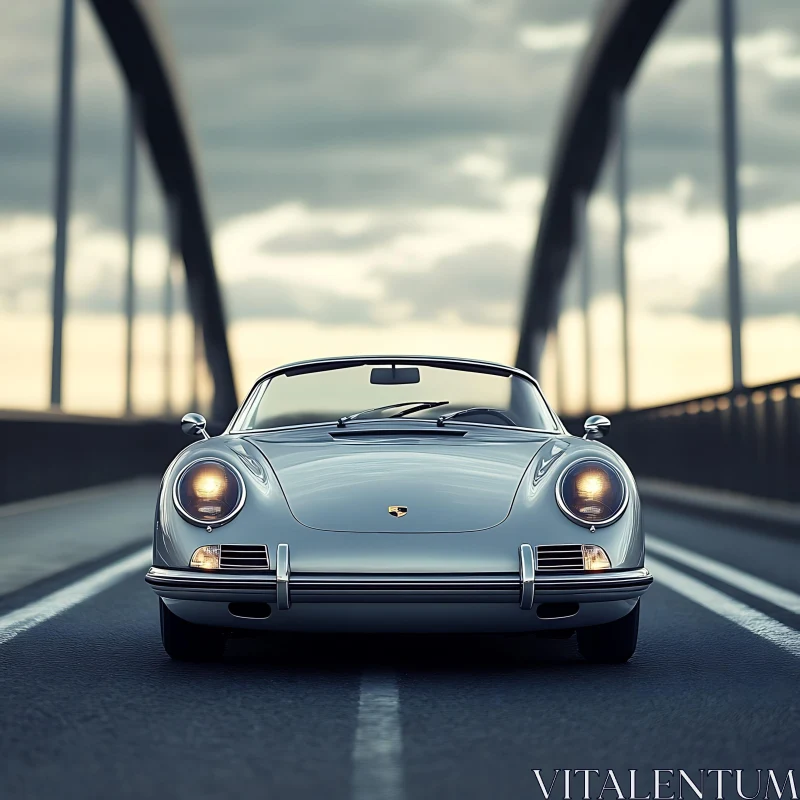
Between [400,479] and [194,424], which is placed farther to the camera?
[194,424]

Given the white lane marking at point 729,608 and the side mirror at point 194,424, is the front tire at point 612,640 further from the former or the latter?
the side mirror at point 194,424

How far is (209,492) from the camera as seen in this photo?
5039 mm

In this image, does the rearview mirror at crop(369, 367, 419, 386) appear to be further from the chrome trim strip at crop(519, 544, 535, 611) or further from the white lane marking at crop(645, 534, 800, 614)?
the white lane marking at crop(645, 534, 800, 614)

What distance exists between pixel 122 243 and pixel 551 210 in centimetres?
1575

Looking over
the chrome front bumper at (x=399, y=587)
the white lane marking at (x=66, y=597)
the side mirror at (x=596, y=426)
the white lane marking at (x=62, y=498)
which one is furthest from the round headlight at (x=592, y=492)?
the white lane marking at (x=62, y=498)

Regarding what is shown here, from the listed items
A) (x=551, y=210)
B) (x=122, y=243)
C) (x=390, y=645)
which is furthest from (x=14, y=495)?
(x=551, y=210)

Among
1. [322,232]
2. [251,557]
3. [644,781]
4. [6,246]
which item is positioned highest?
[322,232]

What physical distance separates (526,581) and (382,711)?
2.35 ft

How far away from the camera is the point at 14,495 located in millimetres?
12961

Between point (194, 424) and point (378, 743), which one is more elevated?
point (194, 424)

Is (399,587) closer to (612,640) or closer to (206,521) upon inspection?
(206,521)

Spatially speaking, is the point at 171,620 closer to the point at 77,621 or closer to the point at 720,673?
the point at 77,621

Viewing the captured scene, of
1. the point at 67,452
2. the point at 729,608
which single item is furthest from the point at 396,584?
the point at 67,452

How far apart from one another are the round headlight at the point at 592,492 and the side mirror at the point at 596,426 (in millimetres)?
740
